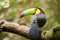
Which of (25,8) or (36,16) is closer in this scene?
(36,16)

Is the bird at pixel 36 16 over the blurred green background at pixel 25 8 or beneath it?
beneath

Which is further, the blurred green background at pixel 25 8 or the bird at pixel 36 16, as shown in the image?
the blurred green background at pixel 25 8

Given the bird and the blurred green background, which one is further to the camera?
the blurred green background

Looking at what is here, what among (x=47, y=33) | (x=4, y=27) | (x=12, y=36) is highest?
(x=12, y=36)

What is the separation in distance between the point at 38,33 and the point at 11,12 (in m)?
0.91

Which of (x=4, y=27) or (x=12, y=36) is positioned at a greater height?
(x=12, y=36)

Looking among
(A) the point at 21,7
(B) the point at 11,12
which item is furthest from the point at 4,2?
(A) the point at 21,7

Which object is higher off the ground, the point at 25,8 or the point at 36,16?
the point at 25,8

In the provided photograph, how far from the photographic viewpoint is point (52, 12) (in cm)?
232

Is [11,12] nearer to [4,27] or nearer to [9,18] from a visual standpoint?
[9,18]

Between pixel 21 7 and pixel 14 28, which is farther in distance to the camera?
pixel 21 7

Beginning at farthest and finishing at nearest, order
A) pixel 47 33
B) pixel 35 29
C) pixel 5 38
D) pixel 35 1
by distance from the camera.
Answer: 1. pixel 35 1
2. pixel 5 38
3. pixel 35 29
4. pixel 47 33

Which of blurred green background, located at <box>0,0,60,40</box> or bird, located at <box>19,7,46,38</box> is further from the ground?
blurred green background, located at <box>0,0,60,40</box>

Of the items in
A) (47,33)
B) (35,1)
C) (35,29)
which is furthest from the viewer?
(35,1)
